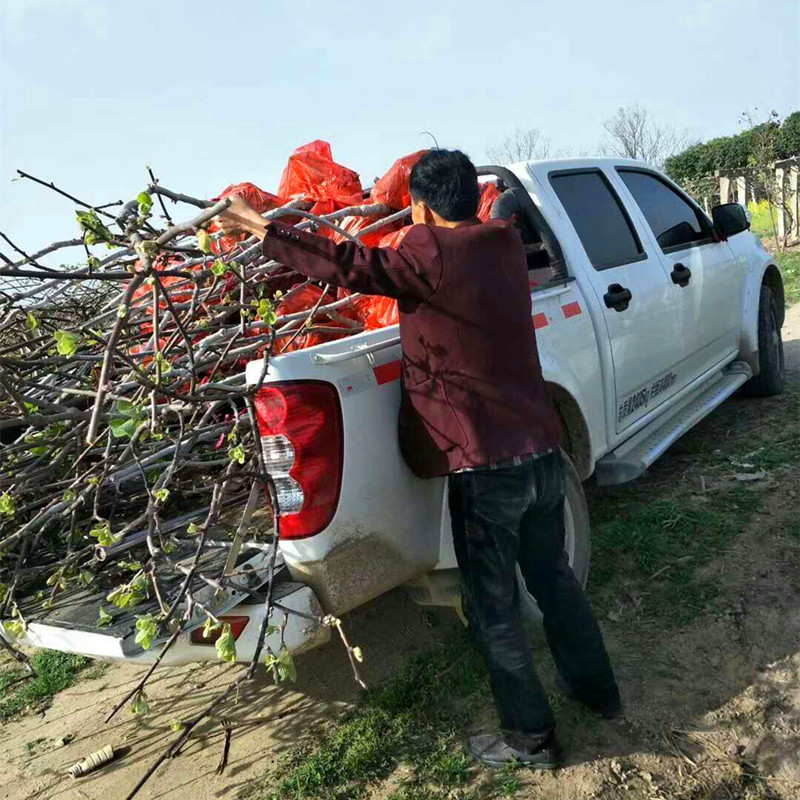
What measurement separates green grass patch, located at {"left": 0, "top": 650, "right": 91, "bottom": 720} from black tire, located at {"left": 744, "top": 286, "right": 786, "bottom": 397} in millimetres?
5128

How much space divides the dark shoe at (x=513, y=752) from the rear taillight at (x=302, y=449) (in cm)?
100

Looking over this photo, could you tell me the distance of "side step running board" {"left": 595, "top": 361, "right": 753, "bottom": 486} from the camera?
150 inches

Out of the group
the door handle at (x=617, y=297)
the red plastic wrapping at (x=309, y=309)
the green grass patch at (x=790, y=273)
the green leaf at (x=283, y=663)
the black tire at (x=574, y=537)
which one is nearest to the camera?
the green leaf at (x=283, y=663)

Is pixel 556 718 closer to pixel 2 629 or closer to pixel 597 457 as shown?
pixel 597 457

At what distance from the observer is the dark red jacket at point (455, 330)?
90.9 inches

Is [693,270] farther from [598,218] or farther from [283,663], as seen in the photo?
[283,663]

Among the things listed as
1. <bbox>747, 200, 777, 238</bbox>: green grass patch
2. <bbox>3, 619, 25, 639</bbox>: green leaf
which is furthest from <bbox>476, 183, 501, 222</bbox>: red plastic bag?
A: <bbox>747, 200, 777, 238</bbox>: green grass patch

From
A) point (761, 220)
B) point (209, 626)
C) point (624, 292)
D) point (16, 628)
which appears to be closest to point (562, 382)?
point (624, 292)

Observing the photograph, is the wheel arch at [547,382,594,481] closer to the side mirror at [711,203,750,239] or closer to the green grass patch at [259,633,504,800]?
the green grass patch at [259,633,504,800]

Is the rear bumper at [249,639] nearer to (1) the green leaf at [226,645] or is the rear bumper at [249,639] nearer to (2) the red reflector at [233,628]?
(2) the red reflector at [233,628]

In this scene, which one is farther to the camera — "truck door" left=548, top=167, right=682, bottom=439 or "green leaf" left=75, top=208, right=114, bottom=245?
"truck door" left=548, top=167, right=682, bottom=439

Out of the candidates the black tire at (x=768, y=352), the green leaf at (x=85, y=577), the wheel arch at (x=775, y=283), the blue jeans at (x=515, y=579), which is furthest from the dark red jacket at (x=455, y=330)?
the wheel arch at (x=775, y=283)

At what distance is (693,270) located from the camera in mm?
4812

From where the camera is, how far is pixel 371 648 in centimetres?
350
